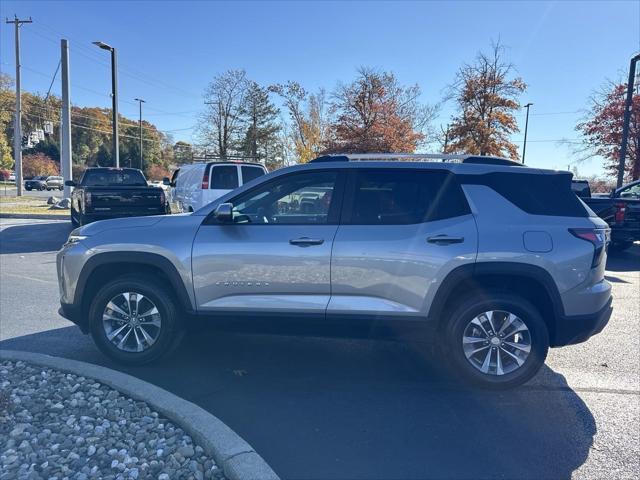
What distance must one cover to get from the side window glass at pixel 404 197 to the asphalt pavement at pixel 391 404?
1.44 metres

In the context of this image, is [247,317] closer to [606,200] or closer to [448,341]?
[448,341]

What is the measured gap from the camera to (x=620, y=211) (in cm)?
1145

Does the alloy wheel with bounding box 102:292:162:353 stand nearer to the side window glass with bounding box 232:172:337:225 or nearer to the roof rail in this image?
the side window glass with bounding box 232:172:337:225

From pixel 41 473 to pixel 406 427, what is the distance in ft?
7.56

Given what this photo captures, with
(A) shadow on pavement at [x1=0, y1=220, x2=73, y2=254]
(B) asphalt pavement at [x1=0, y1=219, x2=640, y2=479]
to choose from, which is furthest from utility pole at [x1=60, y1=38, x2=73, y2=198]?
(B) asphalt pavement at [x1=0, y1=219, x2=640, y2=479]

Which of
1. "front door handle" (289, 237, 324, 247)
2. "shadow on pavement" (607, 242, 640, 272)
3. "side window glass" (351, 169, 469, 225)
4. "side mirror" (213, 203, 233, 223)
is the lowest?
"shadow on pavement" (607, 242, 640, 272)

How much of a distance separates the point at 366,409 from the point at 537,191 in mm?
2278

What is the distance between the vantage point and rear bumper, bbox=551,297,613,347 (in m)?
4.07

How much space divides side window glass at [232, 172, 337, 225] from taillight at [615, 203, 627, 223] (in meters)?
9.69

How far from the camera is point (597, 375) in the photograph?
4625 millimetres

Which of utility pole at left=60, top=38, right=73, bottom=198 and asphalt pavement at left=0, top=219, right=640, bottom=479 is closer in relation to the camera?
asphalt pavement at left=0, top=219, right=640, bottom=479

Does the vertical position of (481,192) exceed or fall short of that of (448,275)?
it exceeds it

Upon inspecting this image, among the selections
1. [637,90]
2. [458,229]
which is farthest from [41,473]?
[637,90]

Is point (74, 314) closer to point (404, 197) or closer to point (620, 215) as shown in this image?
point (404, 197)
